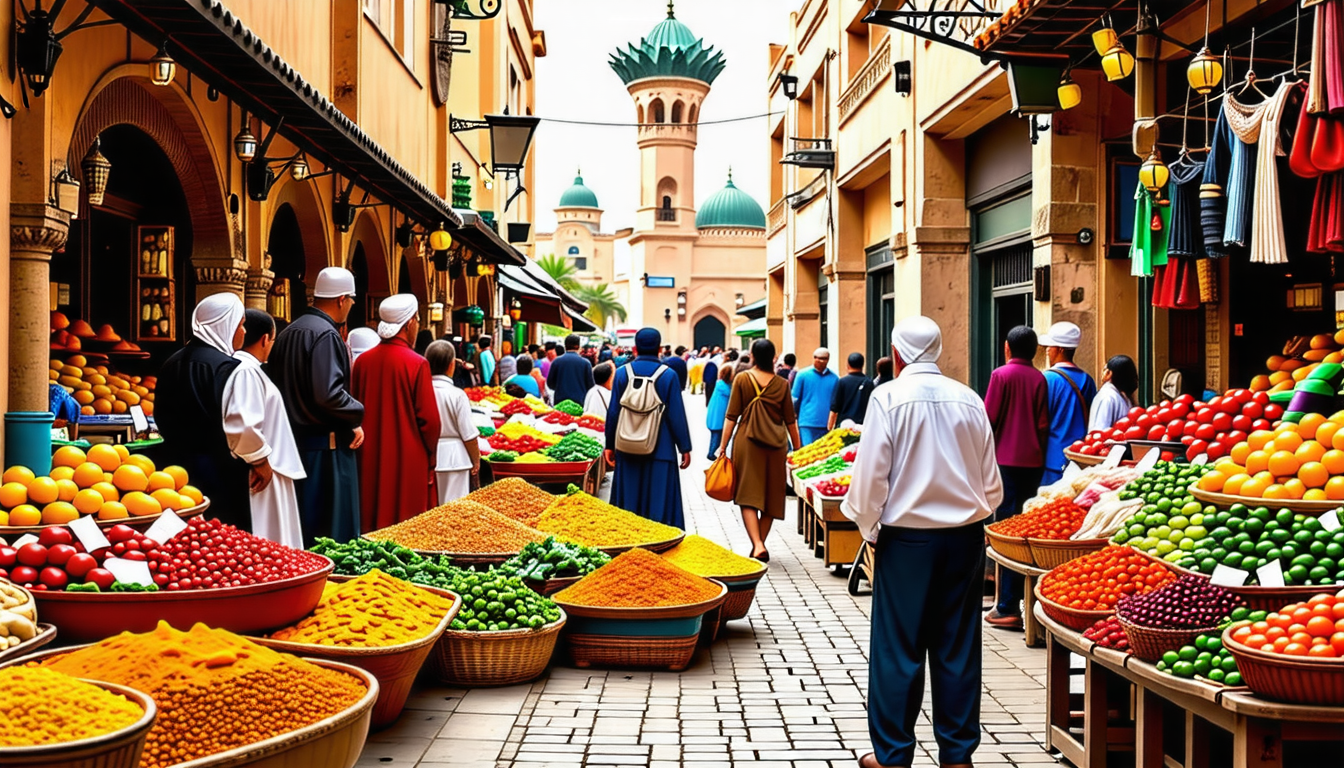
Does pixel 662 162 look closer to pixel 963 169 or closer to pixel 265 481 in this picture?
pixel 963 169

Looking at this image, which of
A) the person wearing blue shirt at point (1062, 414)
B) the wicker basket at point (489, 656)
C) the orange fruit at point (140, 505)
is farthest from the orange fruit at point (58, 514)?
the person wearing blue shirt at point (1062, 414)

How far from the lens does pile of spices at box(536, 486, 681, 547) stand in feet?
24.3

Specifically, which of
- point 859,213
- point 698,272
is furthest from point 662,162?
point 859,213

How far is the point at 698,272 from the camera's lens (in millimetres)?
69438

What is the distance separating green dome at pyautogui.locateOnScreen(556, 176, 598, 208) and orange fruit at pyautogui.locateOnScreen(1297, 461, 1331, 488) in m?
89.8

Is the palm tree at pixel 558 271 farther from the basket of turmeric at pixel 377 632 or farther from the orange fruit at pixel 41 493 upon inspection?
the orange fruit at pixel 41 493

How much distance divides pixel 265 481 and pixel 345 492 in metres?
1.08

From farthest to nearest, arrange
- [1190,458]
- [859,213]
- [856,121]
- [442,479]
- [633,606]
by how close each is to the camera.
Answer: [859,213]
[856,121]
[442,479]
[1190,458]
[633,606]

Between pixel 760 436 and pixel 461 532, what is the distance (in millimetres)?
3087

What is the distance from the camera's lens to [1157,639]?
4.37m

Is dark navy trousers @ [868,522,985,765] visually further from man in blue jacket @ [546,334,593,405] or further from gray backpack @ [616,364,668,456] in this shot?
man in blue jacket @ [546,334,593,405]

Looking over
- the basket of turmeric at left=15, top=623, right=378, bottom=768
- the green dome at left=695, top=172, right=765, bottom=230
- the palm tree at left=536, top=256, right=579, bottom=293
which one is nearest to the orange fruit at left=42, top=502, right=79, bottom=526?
the basket of turmeric at left=15, top=623, right=378, bottom=768

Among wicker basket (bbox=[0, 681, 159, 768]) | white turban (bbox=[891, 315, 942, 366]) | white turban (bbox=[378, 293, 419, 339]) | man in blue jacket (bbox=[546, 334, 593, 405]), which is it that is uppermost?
white turban (bbox=[378, 293, 419, 339])

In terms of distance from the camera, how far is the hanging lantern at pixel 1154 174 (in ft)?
28.6
